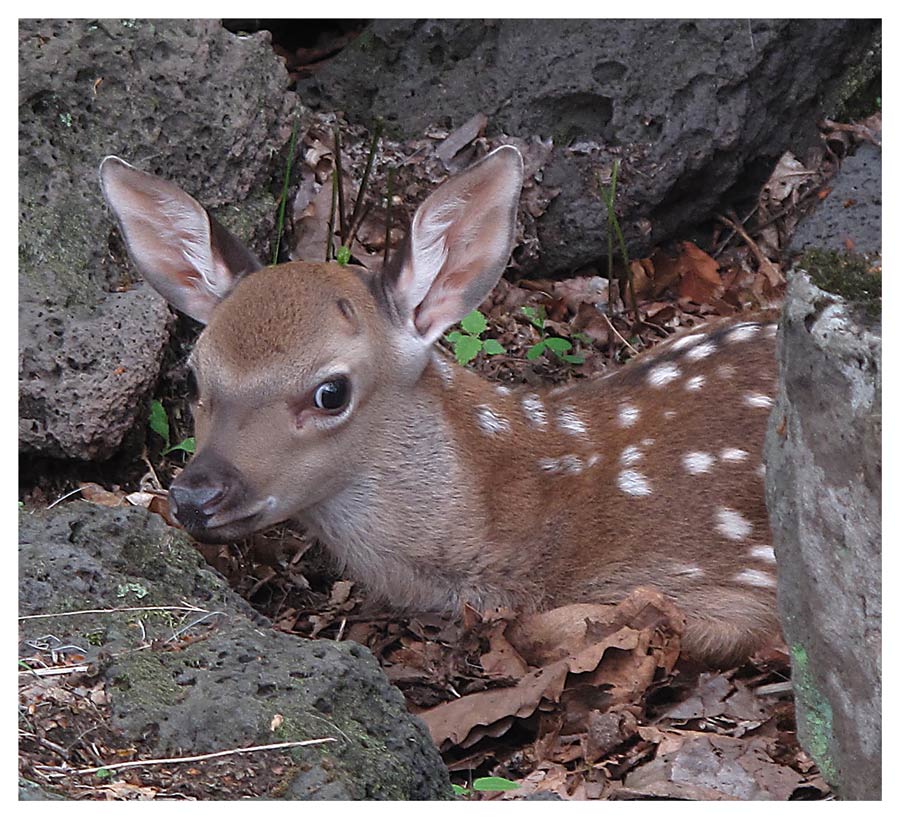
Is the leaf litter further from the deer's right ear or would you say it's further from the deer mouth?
the deer's right ear

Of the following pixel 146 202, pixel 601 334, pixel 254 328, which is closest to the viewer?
pixel 254 328

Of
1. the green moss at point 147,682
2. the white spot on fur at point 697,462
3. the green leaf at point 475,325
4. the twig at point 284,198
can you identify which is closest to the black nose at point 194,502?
the green moss at point 147,682

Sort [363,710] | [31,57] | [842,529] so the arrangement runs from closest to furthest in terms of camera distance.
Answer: [842,529]
[363,710]
[31,57]

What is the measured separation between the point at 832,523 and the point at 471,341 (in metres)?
2.98

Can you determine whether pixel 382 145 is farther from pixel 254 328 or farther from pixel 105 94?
pixel 254 328

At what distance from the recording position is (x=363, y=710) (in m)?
3.62

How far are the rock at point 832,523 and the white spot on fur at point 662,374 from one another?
1.67m

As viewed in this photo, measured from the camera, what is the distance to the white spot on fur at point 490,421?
4918 millimetres

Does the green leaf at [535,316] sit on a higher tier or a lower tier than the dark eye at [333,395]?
lower

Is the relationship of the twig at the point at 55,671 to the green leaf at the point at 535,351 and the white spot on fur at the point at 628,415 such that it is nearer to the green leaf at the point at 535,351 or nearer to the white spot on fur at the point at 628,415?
the white spot on fur at the point at 628,415

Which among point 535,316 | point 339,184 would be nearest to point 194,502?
point 339,184

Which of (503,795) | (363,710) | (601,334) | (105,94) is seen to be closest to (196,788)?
(363,710)

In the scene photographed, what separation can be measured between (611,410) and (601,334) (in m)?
1.67

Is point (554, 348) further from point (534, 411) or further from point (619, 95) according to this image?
point (534, 411)
